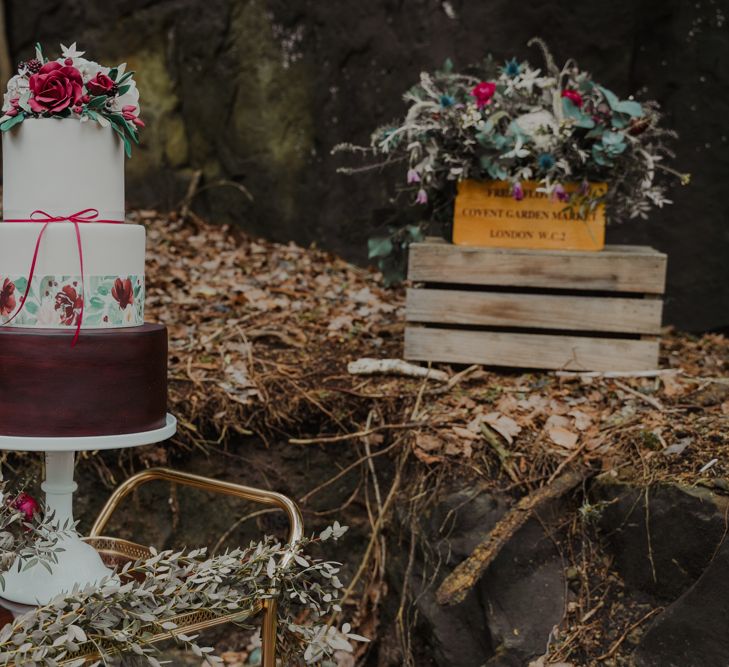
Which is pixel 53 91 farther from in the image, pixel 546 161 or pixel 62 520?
pixel 546 161

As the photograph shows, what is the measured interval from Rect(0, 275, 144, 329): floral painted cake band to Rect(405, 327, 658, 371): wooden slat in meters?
1.37

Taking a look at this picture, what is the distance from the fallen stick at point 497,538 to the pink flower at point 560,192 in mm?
903

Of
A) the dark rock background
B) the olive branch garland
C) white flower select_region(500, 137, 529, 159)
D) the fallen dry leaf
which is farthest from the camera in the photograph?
the dark rock background

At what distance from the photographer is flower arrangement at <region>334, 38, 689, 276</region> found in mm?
2975

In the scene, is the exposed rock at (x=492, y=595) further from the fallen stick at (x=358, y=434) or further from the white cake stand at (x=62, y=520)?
the white cake stand at (x=62, y=520)

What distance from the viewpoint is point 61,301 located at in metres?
1.91

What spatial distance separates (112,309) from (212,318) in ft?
5.60

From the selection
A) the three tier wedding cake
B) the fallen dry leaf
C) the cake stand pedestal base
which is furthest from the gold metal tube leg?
the fallen dry leaf

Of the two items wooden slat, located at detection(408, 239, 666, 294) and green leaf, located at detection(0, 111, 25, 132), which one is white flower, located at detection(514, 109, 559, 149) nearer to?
wooden slat, located at detection(408, 239, 666, 294)

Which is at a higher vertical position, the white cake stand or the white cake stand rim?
the white cake stand rim

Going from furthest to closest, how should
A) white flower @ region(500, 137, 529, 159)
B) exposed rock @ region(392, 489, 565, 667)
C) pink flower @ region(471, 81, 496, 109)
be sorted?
pink flower @ region(471, 81, 496, 109) < white flower @ region(500, 137, 529, 159) < exposed rock @ region(392, 489, 565, 667)

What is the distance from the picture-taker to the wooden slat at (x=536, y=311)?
9.95 feet

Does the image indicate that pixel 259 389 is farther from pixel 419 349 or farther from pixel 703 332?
pixel 703 332

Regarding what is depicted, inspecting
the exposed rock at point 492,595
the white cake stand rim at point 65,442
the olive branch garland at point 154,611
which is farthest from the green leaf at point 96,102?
the exposed rock at point 492,595
